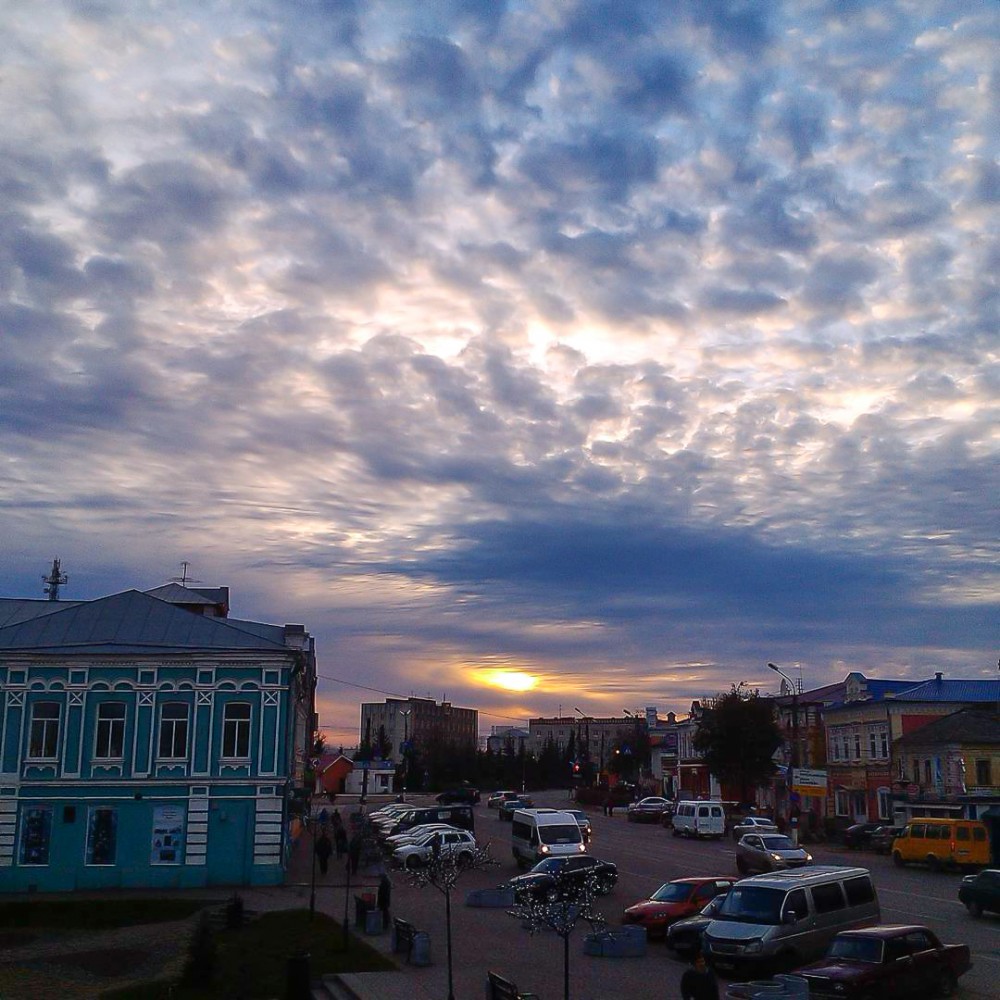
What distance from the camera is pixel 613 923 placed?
28.7 m

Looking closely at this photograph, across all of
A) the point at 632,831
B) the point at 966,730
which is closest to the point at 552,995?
the point at 966,730

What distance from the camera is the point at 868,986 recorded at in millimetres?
17906

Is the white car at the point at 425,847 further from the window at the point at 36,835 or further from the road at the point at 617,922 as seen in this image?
the window at the point at 36,835

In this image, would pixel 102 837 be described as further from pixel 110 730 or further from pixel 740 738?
pixel 740 738

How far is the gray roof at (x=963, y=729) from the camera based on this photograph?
57.3 m

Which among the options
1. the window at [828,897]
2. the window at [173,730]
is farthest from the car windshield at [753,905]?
the window at [173,730]

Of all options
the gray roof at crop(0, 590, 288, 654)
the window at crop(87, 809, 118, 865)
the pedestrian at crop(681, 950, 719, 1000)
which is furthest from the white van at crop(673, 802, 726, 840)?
the pedestrian at crop(681, 950, 719, 1000)

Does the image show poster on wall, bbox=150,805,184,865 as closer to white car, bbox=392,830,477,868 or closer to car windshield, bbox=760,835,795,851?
white car, bbox=392,830,477,868

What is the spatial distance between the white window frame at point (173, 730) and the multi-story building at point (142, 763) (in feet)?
0.14

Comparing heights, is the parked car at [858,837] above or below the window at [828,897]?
below

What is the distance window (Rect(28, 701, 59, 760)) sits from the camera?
129 feet

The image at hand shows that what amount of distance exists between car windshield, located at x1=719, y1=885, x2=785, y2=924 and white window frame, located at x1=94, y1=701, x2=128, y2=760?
81.8 feet

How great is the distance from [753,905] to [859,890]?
272 centimetres

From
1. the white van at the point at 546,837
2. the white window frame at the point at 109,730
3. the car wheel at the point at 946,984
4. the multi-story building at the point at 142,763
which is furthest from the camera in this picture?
the white van at the point at 546,837
